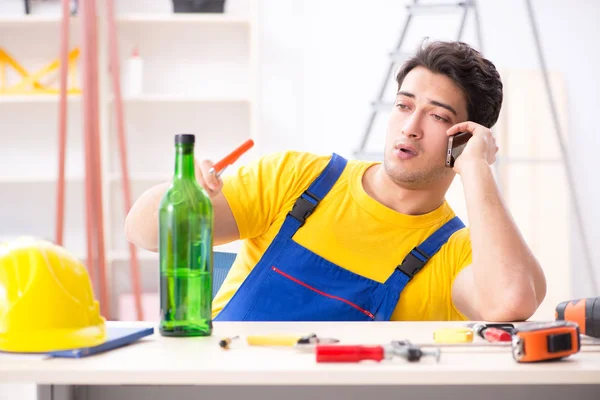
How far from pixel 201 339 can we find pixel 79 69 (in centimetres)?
354

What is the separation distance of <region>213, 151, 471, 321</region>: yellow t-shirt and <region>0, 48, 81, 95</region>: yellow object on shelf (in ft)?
8.76

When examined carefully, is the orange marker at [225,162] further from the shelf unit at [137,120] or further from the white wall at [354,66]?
the white wall at [354,66]

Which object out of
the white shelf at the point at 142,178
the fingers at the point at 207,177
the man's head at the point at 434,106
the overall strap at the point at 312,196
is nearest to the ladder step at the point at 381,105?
the white shelf at the point at 142,178

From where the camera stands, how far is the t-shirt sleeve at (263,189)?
5.44 ft

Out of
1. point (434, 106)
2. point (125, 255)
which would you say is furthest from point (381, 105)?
point (434, 106)

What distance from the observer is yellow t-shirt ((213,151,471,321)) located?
5.20ft

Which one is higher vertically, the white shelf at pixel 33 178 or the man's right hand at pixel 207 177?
the white shelf at pixel 33 178

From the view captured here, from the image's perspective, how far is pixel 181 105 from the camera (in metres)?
4.27

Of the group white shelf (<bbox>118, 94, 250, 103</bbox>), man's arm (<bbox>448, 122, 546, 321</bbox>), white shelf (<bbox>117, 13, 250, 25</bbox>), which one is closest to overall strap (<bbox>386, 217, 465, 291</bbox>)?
man's arm (<bbox>448, 122, 546, 321</bbox>)

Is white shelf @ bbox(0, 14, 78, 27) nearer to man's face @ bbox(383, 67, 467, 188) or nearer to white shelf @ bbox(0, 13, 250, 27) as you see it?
white shelf @ bbox(0, 13, 250, 27)

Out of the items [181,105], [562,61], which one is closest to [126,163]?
[181,105]

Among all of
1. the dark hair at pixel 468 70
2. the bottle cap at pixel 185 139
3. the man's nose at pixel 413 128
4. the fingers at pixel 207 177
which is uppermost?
the dark hair at pixel 468 70

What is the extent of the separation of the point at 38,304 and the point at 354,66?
373cm

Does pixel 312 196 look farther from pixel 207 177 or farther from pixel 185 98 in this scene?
pixel 185 98
